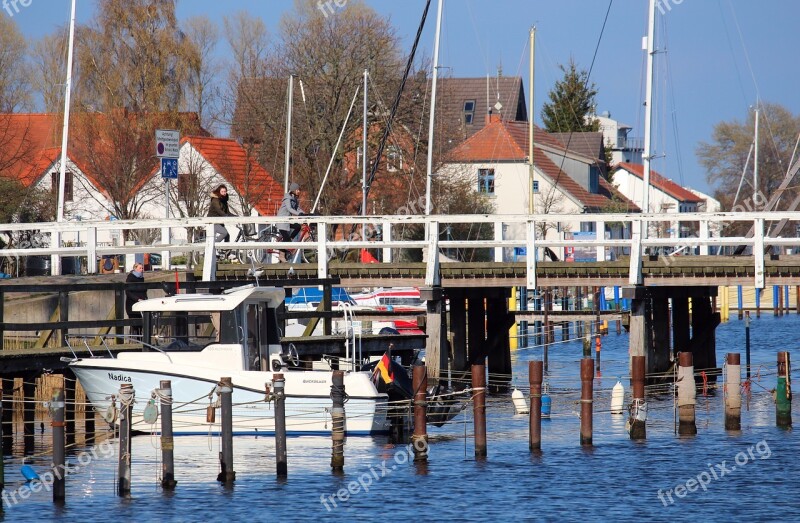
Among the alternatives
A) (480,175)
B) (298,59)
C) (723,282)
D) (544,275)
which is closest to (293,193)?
(544,275)

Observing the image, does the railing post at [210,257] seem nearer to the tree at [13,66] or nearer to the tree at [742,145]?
the tree at [13,66]

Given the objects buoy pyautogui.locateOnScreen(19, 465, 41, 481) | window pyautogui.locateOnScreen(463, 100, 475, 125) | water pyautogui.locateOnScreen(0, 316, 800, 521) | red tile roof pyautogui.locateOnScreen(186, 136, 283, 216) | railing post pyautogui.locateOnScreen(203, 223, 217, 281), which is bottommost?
water pyautogui.locateOnScreen(0, 316, 800, 521)

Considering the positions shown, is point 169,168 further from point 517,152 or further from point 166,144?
point 517,152

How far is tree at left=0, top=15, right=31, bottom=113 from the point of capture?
71812 millimetres

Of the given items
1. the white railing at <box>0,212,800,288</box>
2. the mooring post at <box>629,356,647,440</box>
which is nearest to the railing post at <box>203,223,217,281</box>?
the white railing at <box>0,212,800,288</box>

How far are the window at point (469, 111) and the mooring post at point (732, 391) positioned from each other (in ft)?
220

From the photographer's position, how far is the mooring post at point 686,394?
2153 cm

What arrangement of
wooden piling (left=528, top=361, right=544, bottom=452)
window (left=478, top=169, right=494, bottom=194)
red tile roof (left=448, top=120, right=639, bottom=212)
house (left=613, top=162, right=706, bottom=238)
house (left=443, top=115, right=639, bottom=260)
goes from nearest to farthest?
1. wooden piling (left=528, top=361, right=544, bottom=452)
2. house (left=443, top=115, right=639, bottom=260)
3. window (left=478, top=169, right=494, bottom=194)
4. red tile roof (left=448, top=120, right=639, bottom=212)
5. house (left=613, top=162, right=706, bottom=238)

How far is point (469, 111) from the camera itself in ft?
296

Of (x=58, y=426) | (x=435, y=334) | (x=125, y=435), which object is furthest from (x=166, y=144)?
(x=58, y=426)

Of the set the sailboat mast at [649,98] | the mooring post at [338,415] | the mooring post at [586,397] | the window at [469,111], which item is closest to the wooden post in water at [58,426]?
the mooring post at [338,415]

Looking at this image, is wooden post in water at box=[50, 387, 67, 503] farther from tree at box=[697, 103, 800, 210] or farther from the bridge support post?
tree at box=[697, 103, 800, 210]

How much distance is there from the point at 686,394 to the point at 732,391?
106 centimetres

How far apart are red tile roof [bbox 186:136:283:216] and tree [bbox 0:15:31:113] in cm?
1382
